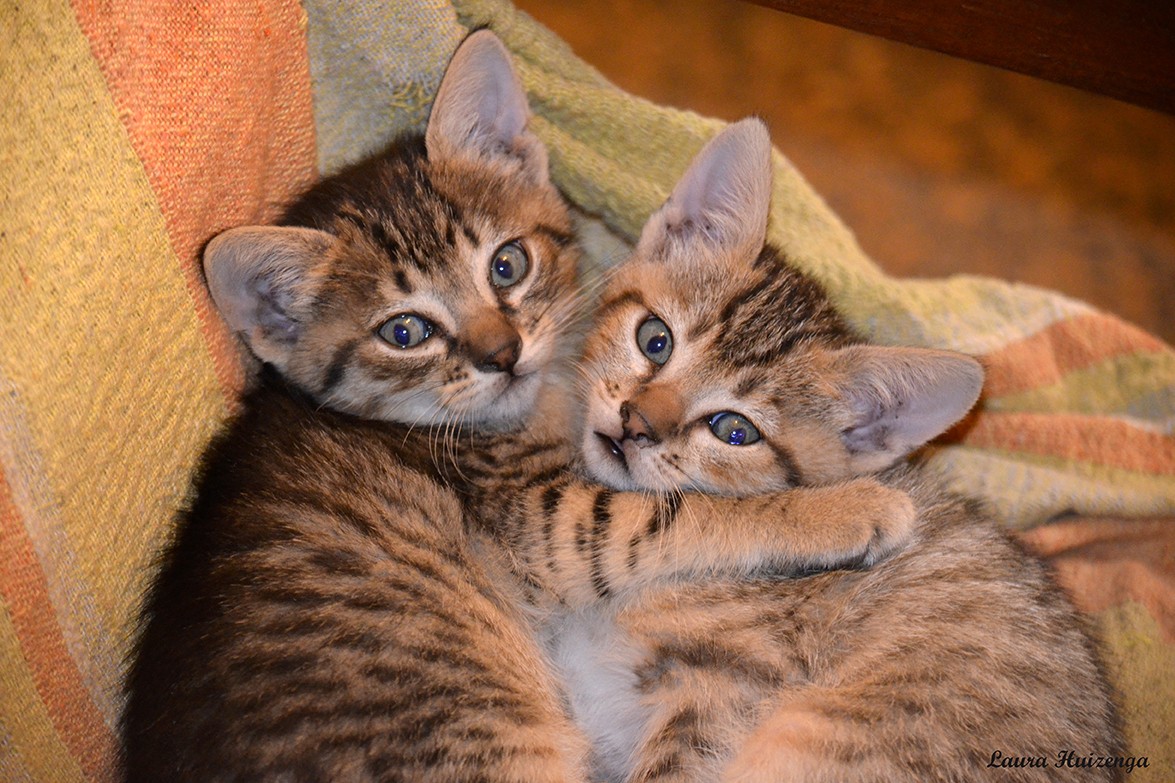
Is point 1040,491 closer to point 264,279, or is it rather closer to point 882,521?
point 882,521

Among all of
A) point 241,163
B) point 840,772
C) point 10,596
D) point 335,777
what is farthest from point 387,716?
point 241,163

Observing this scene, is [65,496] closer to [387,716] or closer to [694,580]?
[387,716]

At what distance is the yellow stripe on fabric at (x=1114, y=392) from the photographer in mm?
2369

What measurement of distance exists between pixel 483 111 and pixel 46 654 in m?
1.25

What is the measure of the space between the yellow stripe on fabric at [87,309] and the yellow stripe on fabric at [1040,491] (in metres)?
1.65

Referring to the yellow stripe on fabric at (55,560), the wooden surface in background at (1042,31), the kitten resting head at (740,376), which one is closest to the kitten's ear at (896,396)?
the kitten resting head at (740,376)

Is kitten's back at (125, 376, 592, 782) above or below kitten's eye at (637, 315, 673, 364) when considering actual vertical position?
below

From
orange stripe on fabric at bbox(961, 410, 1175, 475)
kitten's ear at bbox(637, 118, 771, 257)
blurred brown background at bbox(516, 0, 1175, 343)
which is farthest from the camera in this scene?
blurred brown background at bbox(516, 0, 1175, 343)

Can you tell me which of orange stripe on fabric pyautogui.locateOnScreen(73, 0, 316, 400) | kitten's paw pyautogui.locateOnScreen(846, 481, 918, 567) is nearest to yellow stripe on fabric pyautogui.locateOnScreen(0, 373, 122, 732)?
orange stripe on fabric pyautogui.locateOnScreen(73, 0, 316, 400)

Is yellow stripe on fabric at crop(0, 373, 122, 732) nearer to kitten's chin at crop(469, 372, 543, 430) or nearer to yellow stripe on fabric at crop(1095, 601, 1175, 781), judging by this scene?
kitten's chin at crop(469, 372, 543, 430)

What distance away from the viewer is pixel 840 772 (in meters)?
1.39

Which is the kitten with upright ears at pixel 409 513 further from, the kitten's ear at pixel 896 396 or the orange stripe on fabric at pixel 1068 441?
the orange stripe on fabric at pixel 1068 441

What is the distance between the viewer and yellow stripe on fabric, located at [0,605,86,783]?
4.04 ft

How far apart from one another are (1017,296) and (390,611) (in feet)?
6.17
